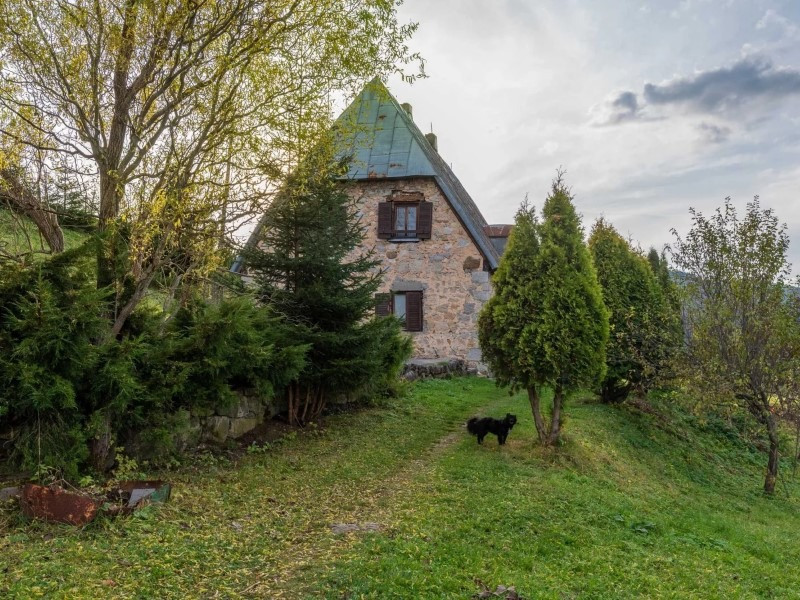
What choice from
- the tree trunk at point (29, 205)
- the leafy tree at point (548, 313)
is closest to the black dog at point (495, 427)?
the leafy tree at point (548, 313)

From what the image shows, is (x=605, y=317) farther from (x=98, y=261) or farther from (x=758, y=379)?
(x=98, y=261)

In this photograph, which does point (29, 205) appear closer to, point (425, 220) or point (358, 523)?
point (358, 523)

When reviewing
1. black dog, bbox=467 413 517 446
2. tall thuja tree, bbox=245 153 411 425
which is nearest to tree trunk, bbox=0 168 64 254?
tall thuja tree, bbox=245 153 411 425

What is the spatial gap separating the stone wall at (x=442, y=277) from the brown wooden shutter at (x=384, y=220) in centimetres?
27

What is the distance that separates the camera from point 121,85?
22.6 ft

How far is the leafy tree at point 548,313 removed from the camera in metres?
9.33

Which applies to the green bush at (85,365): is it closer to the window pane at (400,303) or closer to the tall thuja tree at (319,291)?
the tall thuja tree at (319,291)

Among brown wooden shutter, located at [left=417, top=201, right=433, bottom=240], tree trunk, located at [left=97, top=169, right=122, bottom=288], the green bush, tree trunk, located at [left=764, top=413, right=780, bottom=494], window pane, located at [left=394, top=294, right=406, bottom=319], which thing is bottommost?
tree trunk, located at [left=764, top=413, right=780, bottom=494]

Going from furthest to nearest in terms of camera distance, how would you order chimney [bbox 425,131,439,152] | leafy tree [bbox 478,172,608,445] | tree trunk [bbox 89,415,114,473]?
chimney [bbox 425,131,439,152], leafy tree [bbox 478,172,608,445], tree trunk [bbox 89,415,114,473]

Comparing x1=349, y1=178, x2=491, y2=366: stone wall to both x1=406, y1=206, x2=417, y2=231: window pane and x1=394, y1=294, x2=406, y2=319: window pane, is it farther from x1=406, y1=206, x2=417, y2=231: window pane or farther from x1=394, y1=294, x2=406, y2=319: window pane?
x1=406, y1=206, x2=417, y2=231: window pane

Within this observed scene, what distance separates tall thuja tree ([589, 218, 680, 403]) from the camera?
1485cm

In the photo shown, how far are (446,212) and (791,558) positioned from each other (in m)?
13.7

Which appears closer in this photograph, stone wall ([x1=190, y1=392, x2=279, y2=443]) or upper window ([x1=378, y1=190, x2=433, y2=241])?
stone wall ([x1=190, y1=392, x2=279, y2=443])

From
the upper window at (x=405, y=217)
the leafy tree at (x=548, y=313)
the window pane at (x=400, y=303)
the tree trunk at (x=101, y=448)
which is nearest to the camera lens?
the tree trunk at (x=101, y=448)
